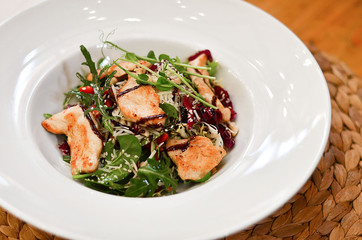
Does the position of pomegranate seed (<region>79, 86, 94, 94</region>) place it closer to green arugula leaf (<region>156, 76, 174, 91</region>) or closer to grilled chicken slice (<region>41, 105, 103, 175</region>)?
grilled chicken slice (<region>41, 105, 103, 175</region>)

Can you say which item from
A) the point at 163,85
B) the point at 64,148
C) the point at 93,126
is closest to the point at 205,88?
the point at 163,85

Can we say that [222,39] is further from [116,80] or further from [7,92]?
[7,92]

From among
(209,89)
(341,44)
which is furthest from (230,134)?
(341,44)

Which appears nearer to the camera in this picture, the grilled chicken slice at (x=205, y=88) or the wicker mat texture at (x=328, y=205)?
the wicker mat texture at (x=328, y=205)

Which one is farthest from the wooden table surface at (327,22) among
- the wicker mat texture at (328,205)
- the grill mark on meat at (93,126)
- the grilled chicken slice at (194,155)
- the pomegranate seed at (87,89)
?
the grill mark on meat at (93,126)

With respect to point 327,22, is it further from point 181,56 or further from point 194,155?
point 194,155

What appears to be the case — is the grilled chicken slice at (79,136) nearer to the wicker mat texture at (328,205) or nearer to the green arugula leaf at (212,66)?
the wicker mat texture at (328,205)

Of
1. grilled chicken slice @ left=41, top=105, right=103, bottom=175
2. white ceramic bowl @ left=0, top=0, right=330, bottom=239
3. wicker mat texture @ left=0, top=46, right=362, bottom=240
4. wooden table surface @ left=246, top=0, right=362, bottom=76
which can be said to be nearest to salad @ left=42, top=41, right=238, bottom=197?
grilled chicken slice @ left=41, top=105, right=103, bottom=175
